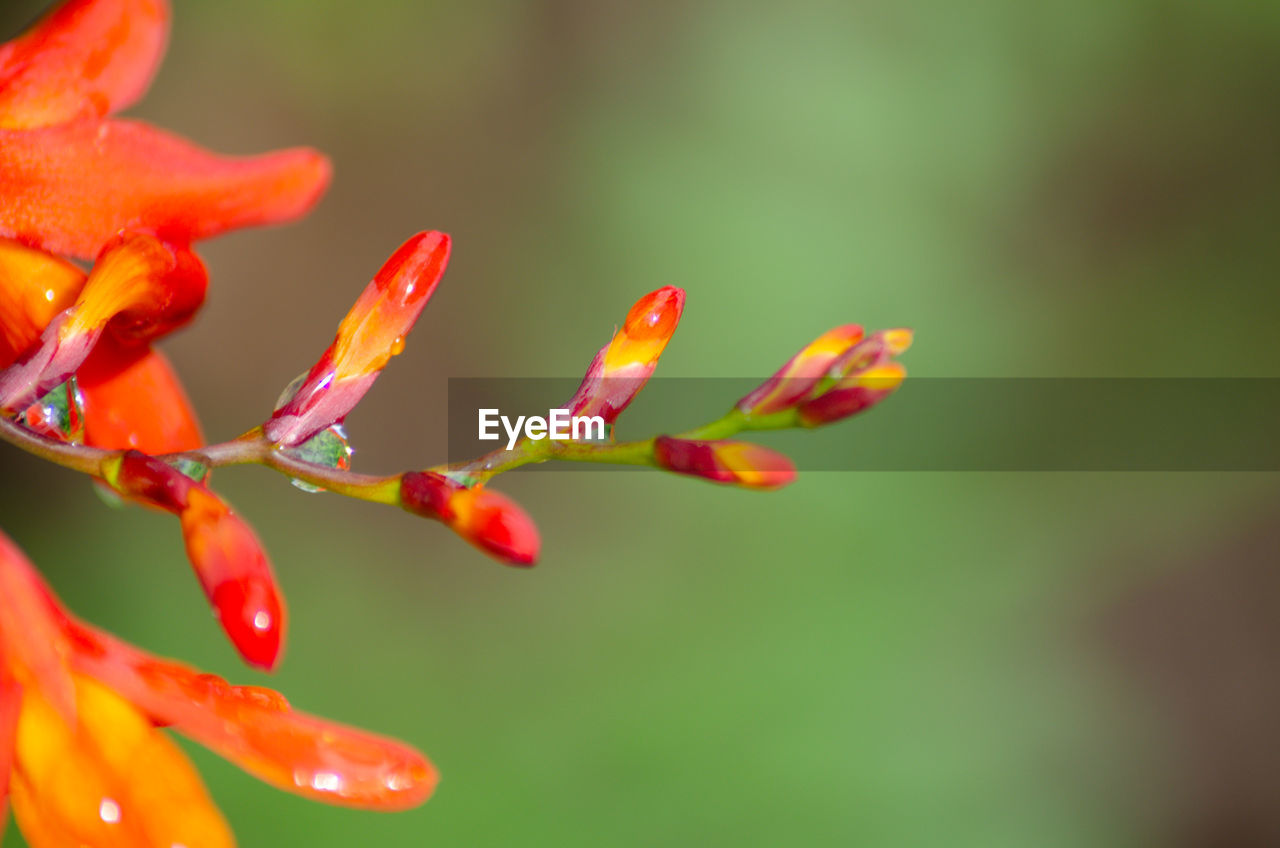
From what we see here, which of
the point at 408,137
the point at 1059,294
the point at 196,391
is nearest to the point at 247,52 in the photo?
the point at 408,137

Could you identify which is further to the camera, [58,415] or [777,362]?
[777,362]

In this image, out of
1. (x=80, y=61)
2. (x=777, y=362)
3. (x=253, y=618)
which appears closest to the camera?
(x=253, y=618)

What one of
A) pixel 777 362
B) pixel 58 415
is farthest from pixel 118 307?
pixel 777 362

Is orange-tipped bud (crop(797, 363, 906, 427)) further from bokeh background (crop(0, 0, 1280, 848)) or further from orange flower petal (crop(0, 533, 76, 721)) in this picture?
bokeh background (crop(0, 0, 1280, 848))

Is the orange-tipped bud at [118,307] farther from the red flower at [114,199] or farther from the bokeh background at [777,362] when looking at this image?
the bokeh background at [777,362]

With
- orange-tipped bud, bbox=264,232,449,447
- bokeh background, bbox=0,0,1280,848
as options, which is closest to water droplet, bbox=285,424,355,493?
orange-tipped bud, bbox=264,232,449,447

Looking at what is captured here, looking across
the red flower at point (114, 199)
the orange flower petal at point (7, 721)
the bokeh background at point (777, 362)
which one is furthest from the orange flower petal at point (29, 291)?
the bokeh background at point (777, 362)

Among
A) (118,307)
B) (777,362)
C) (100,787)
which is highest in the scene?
(777,362)

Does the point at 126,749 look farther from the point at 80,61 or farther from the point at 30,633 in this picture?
the point at 80,61
